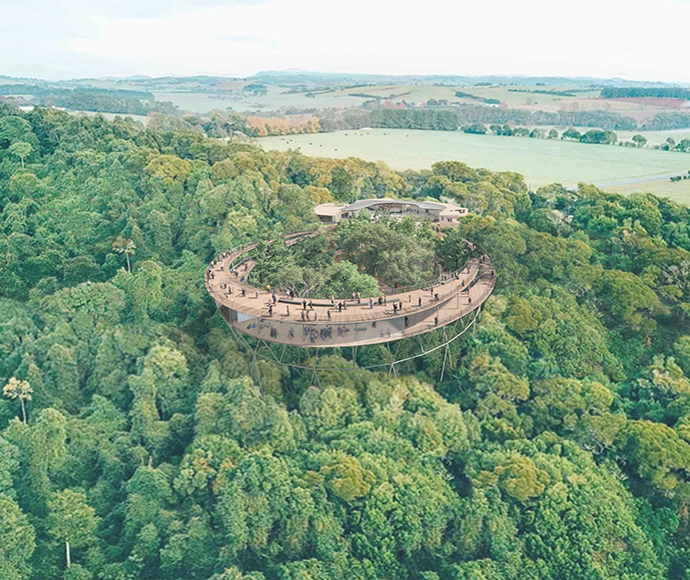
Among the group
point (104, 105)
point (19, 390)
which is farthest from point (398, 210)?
point (104, 105)

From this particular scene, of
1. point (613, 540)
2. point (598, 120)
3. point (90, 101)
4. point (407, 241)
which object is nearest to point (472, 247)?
point (407, 241)

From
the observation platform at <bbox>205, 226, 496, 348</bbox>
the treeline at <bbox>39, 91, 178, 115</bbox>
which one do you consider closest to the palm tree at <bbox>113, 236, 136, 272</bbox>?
the observation platform at <bbox>205, 226, 496, 348</bbox>

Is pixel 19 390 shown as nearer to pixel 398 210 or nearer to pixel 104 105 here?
pixel 398 210

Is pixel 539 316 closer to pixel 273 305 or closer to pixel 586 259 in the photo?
pixel 586 259

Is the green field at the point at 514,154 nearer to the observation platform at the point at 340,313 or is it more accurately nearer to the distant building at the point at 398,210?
the distant building at the point at 398,210

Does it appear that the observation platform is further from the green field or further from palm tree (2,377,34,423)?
the green field

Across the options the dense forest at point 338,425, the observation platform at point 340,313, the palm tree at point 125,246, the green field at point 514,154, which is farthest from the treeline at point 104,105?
the observation platform at point 340,313
